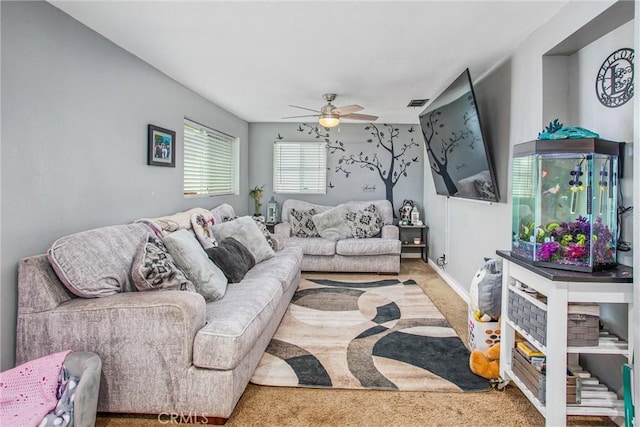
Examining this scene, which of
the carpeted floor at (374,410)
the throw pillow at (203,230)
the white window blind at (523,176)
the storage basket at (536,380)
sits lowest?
the carpeted floor at (374,410)

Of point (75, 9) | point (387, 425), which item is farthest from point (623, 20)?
point (75, 9)

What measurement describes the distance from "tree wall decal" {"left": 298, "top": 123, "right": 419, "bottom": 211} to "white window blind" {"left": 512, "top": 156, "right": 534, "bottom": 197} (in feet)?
12.7

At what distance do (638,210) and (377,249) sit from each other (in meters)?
3.52

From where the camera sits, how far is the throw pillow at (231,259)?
9.45 feet

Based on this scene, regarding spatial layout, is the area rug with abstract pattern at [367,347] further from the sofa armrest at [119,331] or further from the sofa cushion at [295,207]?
the sofa cushion at [295,207]

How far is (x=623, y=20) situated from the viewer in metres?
1.86

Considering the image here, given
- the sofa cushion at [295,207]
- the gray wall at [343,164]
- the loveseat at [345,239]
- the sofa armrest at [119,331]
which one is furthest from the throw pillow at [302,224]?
the sofa armrest at [119,331]

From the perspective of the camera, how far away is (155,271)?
6.88ft

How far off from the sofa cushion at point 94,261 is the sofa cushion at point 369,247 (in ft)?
10.0

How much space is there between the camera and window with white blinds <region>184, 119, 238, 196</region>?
13.6 ft

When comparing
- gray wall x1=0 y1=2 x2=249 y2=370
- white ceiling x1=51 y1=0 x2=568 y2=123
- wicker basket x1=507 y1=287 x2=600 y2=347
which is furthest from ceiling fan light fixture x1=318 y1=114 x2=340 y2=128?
wicker basket x1=507 y1=287 x2=600 y2=347

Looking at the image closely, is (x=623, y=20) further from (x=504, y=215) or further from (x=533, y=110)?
(x=504, y=215)

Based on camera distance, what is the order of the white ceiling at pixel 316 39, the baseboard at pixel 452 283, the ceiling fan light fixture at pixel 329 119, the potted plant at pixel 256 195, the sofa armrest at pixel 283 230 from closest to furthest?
the white ceiling at pixel 316 39 < the baseboard at pixel 452 283 < the ceiling fan light fixture at pixel 329 119 < the sofa armrest at pixel 283 230 < the potted plant at pixel 256 195

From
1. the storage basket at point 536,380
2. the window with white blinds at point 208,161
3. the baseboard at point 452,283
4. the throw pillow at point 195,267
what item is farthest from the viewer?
the window with white blinds at point 208,161
